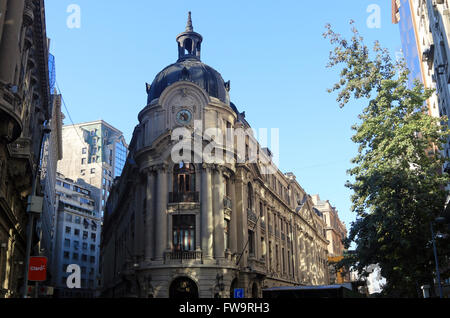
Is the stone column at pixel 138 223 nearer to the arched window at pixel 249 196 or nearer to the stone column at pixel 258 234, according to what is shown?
the arched window at pixel 249 196

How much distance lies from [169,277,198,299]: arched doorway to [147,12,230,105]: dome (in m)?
16.6

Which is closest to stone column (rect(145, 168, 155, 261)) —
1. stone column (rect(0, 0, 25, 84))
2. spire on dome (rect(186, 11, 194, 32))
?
spire on dome (rect(186, 11, 194, 32))

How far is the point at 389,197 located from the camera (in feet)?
90.1

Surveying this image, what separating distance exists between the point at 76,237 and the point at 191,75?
8264cm

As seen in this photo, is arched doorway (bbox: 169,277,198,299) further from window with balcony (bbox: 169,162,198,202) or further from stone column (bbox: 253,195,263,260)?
stone column (bbox: 253,195,263,260)

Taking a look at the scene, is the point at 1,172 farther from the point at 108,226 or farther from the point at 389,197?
the point at 108,226

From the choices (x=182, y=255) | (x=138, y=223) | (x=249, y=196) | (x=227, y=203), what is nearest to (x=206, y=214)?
(x=227, y=203)

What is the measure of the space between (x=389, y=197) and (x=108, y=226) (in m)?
52.3

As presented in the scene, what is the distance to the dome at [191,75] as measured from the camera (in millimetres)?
40375

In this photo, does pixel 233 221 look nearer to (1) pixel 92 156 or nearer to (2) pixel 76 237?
(2) pixel 76 237

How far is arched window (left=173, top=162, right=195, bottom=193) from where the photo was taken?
120 feet

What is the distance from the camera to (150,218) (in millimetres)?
36375

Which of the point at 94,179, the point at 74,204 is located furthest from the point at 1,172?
the point at 94,179
